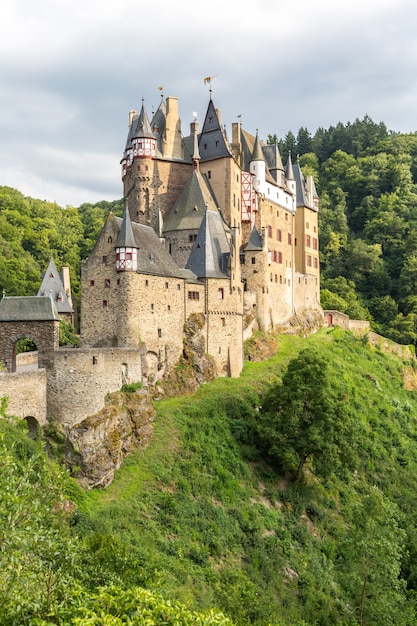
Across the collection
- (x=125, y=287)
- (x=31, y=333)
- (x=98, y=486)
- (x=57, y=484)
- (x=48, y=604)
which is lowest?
(x=98, y=486)

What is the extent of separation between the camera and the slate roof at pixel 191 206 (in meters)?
50.0

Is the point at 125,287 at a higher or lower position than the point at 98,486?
higher

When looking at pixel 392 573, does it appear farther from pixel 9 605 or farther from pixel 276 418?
pixel 9 605

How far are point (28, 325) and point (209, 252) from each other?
1724cm

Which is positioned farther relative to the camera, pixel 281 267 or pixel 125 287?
pixel 281 267

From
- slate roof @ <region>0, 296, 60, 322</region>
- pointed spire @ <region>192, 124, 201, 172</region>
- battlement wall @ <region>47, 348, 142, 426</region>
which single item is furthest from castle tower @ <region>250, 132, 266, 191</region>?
slate roof @ <region>0, 296, 60, 322</region>

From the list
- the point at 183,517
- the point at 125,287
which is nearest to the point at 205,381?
the point at 125,287

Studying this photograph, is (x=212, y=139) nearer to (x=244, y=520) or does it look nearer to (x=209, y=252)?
(x=209, y=252)

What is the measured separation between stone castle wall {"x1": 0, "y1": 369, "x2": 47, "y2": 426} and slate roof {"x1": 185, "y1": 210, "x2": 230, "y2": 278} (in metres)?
16.9

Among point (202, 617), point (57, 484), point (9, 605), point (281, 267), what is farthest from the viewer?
point (281, 267)

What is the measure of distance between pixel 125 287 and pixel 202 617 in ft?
85.5

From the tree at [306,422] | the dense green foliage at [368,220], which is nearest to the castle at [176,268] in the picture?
the tree at [306,422]

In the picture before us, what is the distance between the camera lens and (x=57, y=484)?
53.6 ft

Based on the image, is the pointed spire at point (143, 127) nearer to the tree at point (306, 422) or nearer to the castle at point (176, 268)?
the castle at point (176, 268)
